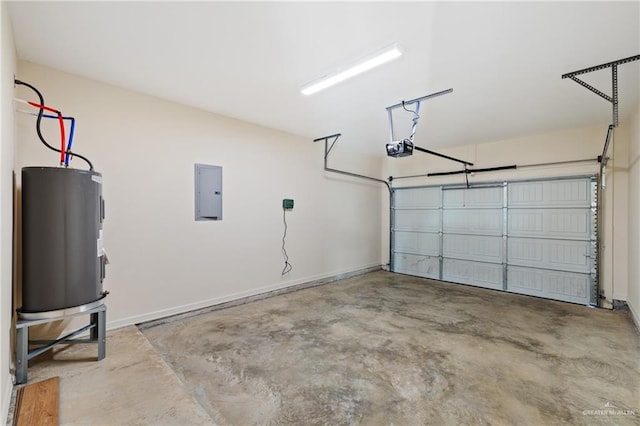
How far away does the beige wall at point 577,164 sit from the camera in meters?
4.19

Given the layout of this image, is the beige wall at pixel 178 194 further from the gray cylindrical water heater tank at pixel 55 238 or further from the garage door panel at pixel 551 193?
the garage door panel at pixel 551 193

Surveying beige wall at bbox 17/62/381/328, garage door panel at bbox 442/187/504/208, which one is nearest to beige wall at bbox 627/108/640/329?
garage door panel at bbox 442/187/504/208

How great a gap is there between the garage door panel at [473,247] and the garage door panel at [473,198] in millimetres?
622

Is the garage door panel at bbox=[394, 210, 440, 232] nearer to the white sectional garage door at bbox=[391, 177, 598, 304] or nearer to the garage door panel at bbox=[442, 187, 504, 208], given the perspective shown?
the white sectional garage door at bbox=[391, 177, 598, 304]

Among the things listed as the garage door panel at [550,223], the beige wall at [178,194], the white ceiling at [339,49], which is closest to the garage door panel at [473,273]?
the garage door panel at [550,223]

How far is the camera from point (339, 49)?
7.88 ft

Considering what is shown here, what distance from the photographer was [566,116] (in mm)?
4000

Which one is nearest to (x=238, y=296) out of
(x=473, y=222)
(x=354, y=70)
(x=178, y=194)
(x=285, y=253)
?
(x=285, y=253)

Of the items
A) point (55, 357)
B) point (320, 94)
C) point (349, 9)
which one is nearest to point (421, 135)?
point (320, 94)

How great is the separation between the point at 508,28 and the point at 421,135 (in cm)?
292

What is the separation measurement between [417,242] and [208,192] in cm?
459

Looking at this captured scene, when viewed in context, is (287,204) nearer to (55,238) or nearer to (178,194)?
(178,194)

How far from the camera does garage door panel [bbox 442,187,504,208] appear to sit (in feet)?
17.6

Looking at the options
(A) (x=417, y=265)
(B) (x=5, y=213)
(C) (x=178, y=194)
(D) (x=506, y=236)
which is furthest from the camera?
(A) (x=417, y=265)
